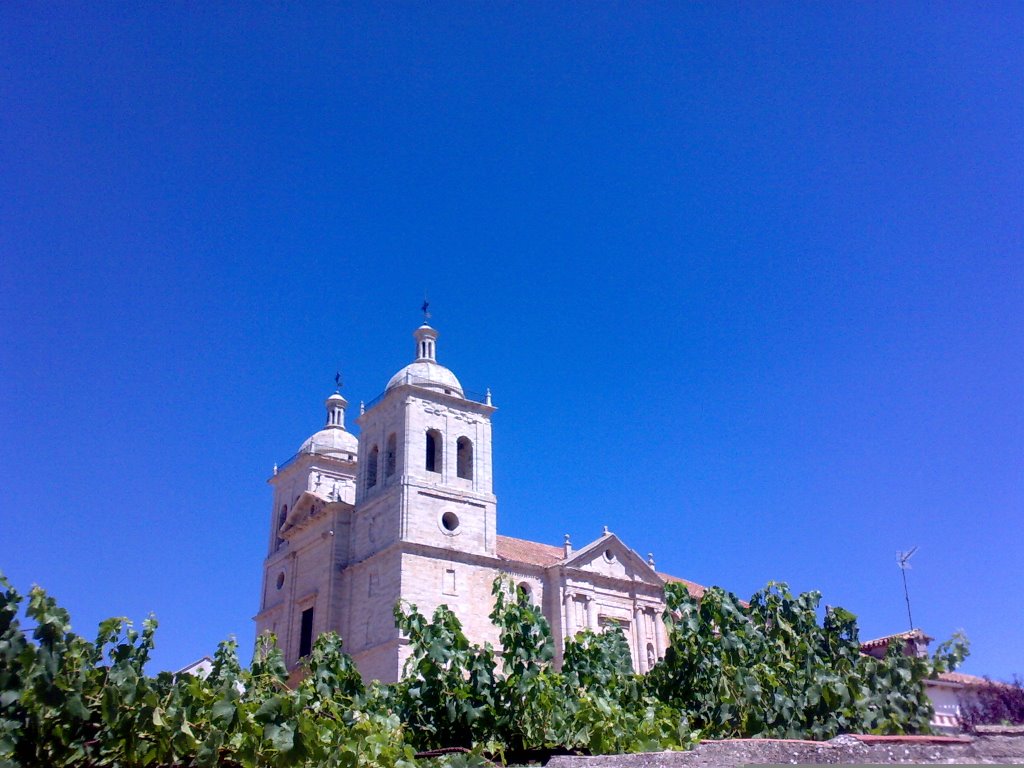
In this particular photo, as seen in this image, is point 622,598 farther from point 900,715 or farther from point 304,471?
point 900,715

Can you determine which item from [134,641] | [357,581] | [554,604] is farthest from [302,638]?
[134,641]

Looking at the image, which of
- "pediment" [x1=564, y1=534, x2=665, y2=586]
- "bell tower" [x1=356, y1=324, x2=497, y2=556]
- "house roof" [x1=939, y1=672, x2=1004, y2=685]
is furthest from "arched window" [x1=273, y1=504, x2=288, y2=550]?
"house roof" [x1=939, y1=672, x2=1004, y2=685]

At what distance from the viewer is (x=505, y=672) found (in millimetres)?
10297

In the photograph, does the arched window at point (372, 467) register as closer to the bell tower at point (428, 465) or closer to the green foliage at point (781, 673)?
the bell tower at point (428, 465)

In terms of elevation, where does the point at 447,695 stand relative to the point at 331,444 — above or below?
below

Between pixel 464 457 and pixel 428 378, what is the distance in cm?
361

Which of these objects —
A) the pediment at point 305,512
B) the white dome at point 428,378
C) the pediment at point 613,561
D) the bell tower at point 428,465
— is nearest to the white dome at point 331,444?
the pediment at point 305,512

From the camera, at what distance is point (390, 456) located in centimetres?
3622

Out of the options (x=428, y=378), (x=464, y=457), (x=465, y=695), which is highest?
(x=428, y=378)

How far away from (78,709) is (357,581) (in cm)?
2945

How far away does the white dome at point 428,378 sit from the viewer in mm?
37312

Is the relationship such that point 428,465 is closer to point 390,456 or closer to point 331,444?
point 390,456

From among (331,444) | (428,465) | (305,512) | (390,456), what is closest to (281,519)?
(331,444)

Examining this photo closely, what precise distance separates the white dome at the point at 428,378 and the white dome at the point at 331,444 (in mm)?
8195
